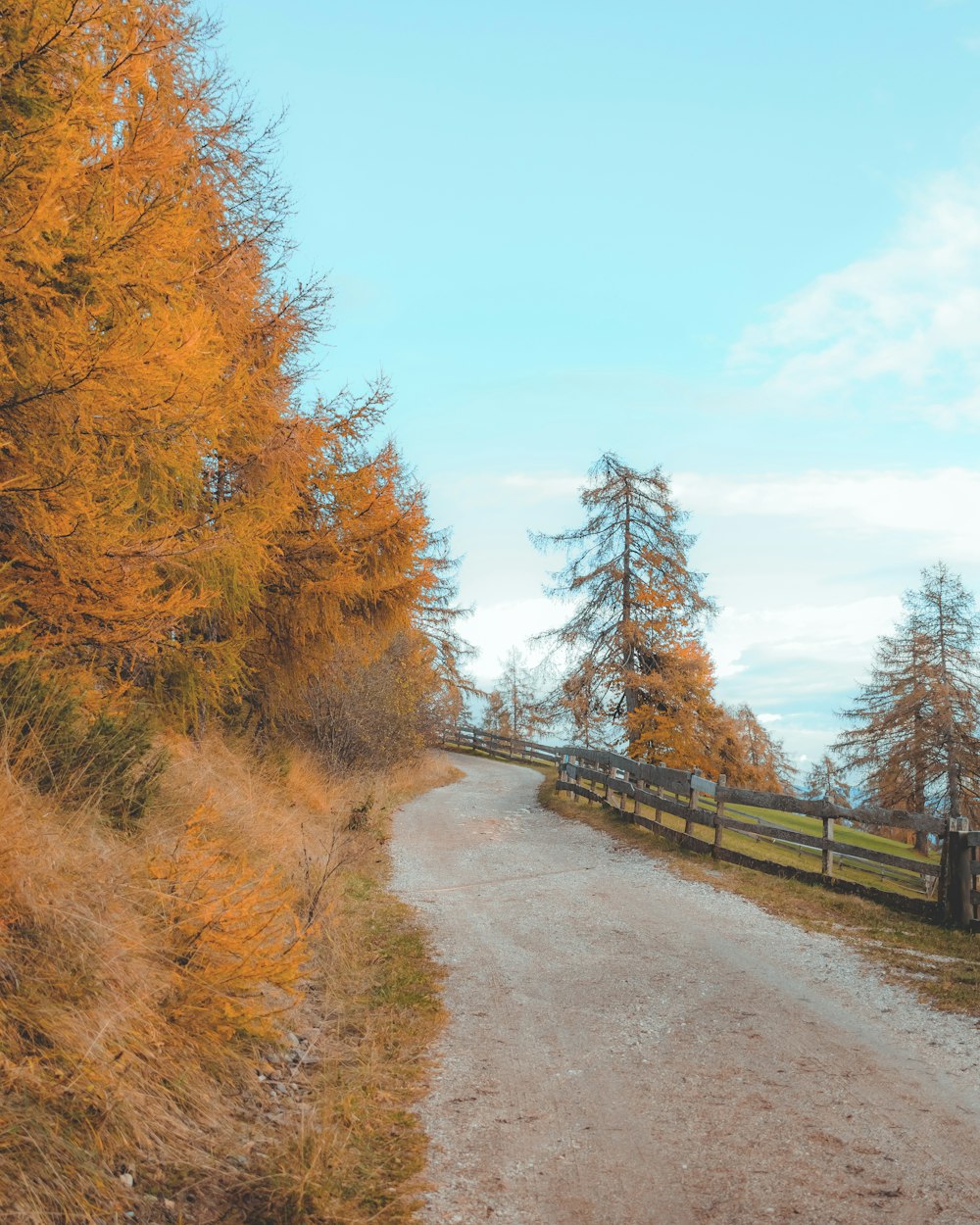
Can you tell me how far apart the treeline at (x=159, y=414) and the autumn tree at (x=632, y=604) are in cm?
1249

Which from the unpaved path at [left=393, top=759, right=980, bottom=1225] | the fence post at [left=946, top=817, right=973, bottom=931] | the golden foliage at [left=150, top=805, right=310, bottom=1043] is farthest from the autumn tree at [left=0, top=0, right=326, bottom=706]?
the fence post at [left=946, top=817, right=973, bottom=931]

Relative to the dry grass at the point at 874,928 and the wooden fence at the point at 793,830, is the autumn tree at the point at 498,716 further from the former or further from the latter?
the dry grass at the point at 874,928

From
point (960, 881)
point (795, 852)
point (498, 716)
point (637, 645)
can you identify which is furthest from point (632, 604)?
point (498, 716)

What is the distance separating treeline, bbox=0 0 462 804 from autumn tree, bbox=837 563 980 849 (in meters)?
22.5

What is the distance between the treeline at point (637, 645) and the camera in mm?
22875

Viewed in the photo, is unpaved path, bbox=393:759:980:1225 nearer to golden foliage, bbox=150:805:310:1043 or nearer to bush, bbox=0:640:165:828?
golden foliage, bbox=150:805:310:1043

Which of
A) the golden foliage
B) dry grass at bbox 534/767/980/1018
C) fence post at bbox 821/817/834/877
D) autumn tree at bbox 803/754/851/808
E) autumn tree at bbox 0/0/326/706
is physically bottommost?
autumn tree at bbox 803/754/851/808

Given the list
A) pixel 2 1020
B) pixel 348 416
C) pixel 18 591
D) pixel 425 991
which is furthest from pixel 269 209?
pixel 2 1020

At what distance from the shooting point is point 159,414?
652cm

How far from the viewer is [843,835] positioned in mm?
31688

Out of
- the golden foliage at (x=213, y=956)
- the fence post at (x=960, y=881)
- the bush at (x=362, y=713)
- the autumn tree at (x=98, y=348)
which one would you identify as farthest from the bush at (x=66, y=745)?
the bush at (x=362, y=713)

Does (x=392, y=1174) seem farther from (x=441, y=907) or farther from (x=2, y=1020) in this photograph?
(x=441, y=907)

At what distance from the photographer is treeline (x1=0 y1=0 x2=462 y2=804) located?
19.1 feet

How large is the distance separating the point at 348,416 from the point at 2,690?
25.7 ft
